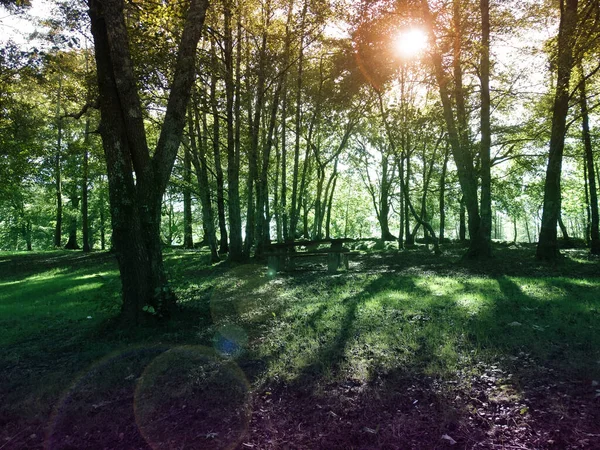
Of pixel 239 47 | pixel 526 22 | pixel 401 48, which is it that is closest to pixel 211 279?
pixel 239 47

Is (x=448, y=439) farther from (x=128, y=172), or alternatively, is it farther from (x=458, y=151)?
(x=458, y=151)

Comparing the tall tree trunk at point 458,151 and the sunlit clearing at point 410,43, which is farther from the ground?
the sunlit clearing at point 410,43

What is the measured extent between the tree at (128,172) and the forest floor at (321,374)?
1.60 ft

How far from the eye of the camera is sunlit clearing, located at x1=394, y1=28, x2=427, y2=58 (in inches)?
534

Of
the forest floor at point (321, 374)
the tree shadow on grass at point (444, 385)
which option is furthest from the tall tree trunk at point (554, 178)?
the tree shadow on grass at point (444, 385)

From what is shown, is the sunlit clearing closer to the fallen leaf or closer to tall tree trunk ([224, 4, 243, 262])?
tall tree trunk ([224, 4, 243, 262])

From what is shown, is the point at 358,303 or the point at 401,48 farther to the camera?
the point at 401,48

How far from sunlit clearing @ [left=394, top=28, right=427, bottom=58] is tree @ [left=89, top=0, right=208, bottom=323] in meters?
11.1

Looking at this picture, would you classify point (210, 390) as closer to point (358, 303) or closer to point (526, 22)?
point (358, 303)

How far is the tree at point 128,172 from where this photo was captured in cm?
555

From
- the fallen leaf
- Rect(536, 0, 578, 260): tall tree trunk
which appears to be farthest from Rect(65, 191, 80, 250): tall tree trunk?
the fallen leaf

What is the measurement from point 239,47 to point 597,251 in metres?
16.0

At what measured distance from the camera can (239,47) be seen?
1483cm

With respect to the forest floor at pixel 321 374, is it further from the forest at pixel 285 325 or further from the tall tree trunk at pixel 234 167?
the tall tree trunk at pixel 234 167
